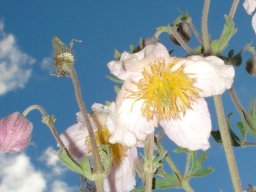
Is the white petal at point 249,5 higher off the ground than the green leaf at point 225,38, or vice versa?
the white petal at point 249,5

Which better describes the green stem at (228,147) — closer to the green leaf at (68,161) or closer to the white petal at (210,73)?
the white petal at (210,73)

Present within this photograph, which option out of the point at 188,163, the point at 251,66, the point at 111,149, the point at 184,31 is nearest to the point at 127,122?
the point at 111,149

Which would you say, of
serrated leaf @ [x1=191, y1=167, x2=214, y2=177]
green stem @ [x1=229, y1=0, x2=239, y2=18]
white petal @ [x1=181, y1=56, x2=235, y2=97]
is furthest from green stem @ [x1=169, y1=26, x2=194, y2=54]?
serrated leaf @ [x1=191, y1=167, x2=214, y2=177]

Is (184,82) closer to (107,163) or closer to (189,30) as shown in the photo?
(189,30)

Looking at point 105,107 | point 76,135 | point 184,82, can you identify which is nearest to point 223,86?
point 184,82

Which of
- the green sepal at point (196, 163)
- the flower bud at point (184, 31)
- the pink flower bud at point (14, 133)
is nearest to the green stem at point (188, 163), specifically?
the green sepal at point (196, 163)

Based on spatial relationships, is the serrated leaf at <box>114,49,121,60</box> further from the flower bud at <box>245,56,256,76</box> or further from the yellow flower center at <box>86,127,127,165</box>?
the flower bud at <box>245,56,256,76</box>

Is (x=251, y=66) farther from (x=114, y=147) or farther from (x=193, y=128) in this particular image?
(x=114, y=147)
